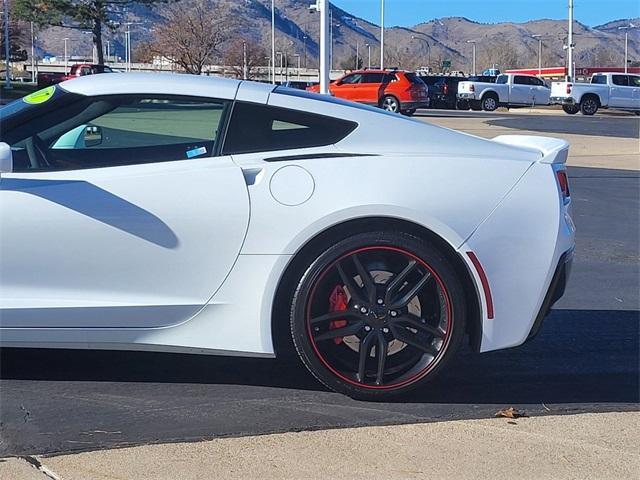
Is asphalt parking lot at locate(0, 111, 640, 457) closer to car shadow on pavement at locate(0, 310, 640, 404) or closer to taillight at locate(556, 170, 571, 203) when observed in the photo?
car shadow on pavement at locate(0, 310, 640, 404)

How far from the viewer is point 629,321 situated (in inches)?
241

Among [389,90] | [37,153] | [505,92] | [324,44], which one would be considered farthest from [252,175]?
[505,92]

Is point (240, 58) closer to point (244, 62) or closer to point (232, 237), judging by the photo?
point (244, 62)

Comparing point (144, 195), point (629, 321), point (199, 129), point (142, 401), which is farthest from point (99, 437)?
point (629, 321)

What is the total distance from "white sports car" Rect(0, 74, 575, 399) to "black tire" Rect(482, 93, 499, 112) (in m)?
40.1

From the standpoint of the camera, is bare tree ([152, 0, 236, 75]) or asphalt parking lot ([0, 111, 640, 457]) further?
bare tree ([152, 0, 236, 75])

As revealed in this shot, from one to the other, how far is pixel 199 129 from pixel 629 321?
314 cm

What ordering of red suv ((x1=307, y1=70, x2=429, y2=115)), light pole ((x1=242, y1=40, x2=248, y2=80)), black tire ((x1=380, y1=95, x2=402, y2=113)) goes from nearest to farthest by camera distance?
red suv ((x1=307, y1=70, x2=429, y2=115)) < black tire ((x1=380, y1=95, x2=402, y2=113)) < light pole ((x1=242, y1=40, x2=248, y2=80))

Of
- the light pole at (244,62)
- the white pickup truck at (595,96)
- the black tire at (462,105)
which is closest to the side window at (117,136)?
the white pickup truck at (595,96)

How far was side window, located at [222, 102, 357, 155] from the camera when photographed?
14.4 feet

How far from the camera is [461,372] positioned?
4.96m

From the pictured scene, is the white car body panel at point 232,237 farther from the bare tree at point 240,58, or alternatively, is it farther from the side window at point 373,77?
the bare tree at point 240,58

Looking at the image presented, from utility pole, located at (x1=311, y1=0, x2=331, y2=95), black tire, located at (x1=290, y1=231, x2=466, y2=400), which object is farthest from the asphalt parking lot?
utility pole, located at (x1=311, y1=0, x2=331, y2=95)

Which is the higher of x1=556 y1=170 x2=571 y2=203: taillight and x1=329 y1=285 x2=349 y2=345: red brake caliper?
x1=556 y1=170 x2=571 y2=203: taillight
